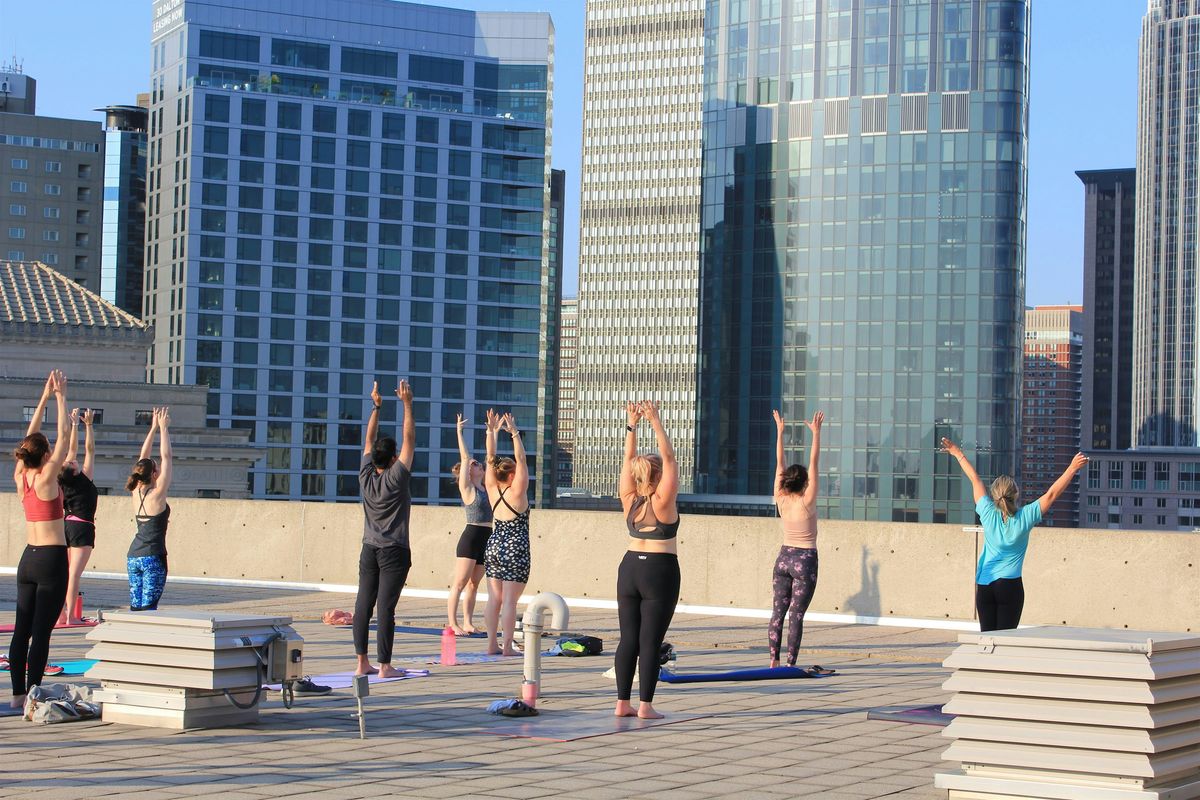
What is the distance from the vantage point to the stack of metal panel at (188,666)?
9.45m

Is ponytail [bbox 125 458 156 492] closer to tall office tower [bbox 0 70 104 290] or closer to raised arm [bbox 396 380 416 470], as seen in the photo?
raised arm [bbox 396 380 416 470]

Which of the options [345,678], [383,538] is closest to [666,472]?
[383,538]

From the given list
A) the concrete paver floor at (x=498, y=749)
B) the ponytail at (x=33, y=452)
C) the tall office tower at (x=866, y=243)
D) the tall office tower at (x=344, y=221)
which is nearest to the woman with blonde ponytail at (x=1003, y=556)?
the concrete paver floor at (x=498, y=749)

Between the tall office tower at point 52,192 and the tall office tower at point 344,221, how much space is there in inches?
638

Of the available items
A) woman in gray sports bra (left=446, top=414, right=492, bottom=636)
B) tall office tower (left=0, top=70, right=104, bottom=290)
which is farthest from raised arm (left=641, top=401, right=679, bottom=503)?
tall office tower (left=0, top=70, right=104, bottom=290)

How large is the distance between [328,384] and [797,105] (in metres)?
49.4

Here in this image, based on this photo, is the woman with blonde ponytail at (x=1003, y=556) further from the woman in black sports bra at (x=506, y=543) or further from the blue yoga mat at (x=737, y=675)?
the woman in black sports bra at (x=506, y=543)

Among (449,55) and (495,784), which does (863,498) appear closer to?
(449,55)

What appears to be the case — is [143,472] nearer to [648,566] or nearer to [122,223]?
[648,566]

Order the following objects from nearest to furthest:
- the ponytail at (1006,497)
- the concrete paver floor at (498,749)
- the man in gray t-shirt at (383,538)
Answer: the concrete paver floor at (498,749), the ponytail at (1006,497), the man in gray t-shirt at (383,538)

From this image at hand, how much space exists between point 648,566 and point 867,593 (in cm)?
881

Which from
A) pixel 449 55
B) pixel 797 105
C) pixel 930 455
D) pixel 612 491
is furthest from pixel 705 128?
pixel 612 491

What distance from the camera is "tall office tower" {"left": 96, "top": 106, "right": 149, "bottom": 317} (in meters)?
156

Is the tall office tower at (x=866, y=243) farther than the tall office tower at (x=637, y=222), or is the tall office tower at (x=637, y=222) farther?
the tall office tower at (x=637, y=222)
